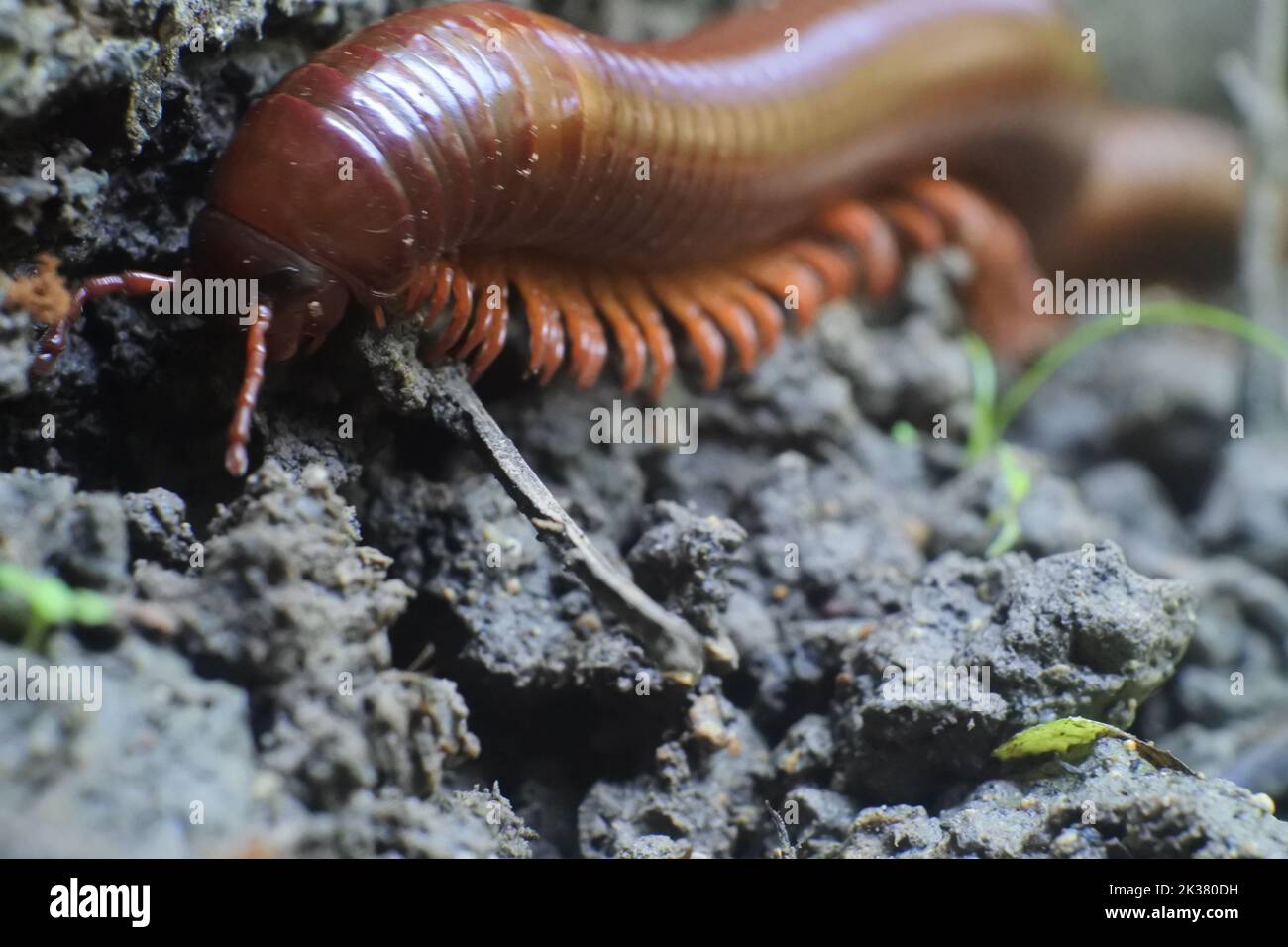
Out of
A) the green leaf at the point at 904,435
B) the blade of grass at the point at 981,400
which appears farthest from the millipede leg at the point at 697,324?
the blade of grass at the point at 981,400

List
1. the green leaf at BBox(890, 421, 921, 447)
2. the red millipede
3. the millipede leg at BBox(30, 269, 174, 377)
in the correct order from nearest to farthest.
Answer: the millipede leg at BBox(30, 269, 174, 377) < the red millipede < the green leaf at BBox(890, 421, 921, 447)

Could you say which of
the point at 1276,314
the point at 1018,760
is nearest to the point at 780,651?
the point at 1018,760

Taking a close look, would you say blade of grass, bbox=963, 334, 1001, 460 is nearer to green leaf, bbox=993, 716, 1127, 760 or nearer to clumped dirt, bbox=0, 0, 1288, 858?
clumped dirt, bbox=0, 0, 1288, 858

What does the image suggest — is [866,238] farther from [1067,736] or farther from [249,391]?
[249,391]

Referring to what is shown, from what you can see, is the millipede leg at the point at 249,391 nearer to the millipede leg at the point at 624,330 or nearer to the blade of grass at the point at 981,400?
the millipede leg at the point at 624,330

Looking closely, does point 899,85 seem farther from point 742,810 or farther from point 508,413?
point 742,810

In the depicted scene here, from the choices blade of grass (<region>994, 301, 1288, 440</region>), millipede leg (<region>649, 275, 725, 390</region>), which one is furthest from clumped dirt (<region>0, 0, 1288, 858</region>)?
blade of grass (<region>994, 301, 1288, 440</region>)
